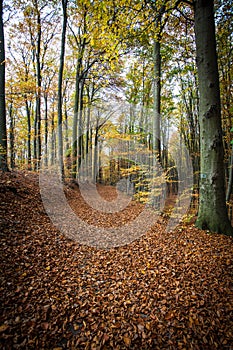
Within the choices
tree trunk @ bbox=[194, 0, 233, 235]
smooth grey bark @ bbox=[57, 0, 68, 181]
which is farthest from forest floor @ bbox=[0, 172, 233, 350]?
smooth grey bark @ bbox=[57, 0, 68, 181]

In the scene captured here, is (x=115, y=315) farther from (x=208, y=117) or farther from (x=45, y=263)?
(x=208, y=117)

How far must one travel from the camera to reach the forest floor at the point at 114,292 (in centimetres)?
187

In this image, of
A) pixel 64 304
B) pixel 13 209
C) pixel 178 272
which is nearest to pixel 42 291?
pixel 64 304

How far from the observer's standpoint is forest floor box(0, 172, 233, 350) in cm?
187

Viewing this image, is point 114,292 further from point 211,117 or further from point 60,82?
point 60,82

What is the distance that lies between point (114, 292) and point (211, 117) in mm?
4105

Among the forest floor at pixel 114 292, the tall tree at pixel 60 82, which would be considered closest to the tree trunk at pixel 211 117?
the forest floor at pixel 114 292

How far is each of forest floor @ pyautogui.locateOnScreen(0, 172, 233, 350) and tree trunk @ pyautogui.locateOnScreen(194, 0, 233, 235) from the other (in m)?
0.58

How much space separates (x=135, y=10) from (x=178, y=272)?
Answer: 21.1ft

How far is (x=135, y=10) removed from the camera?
4.53 m

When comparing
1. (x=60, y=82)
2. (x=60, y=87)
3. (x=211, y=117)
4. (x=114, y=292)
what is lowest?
(x=114, y=292)

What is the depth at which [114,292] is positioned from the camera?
8.33 feet

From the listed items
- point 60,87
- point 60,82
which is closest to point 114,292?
point 60,87

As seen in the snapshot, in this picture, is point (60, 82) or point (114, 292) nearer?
point (114, 292)
